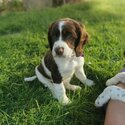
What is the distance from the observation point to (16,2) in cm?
809

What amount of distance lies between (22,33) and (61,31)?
2.46 meters

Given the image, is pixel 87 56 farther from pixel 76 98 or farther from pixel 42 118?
pixel 42 118

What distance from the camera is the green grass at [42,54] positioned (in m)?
3.83

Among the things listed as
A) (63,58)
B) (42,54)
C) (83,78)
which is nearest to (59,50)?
(63,58)

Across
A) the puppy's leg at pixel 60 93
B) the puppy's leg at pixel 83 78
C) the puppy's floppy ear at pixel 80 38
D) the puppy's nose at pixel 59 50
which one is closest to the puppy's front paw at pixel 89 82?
the puppy's leg at pixel 83 78

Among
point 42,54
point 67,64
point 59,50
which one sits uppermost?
point 59,50

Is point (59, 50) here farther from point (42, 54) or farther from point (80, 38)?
point (42, 54)

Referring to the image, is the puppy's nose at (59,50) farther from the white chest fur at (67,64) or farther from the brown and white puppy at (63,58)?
the white chest fur at (67,64)

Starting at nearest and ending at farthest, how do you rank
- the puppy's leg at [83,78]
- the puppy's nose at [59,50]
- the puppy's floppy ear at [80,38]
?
the puppy's nose at [59,50] → the puppy's floppy ear at [80,38] → the puppy's leg at [83,78]

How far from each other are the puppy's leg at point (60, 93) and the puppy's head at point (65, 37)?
0.36m

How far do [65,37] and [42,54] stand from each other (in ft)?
5.22

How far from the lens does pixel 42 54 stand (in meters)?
5.12

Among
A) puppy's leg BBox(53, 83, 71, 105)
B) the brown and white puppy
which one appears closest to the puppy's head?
the brown and white puppy

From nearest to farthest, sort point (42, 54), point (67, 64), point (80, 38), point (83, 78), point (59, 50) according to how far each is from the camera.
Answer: point (59, 50), point (80, 38), point (67, 64), point (83, 78), point (42, 54)
